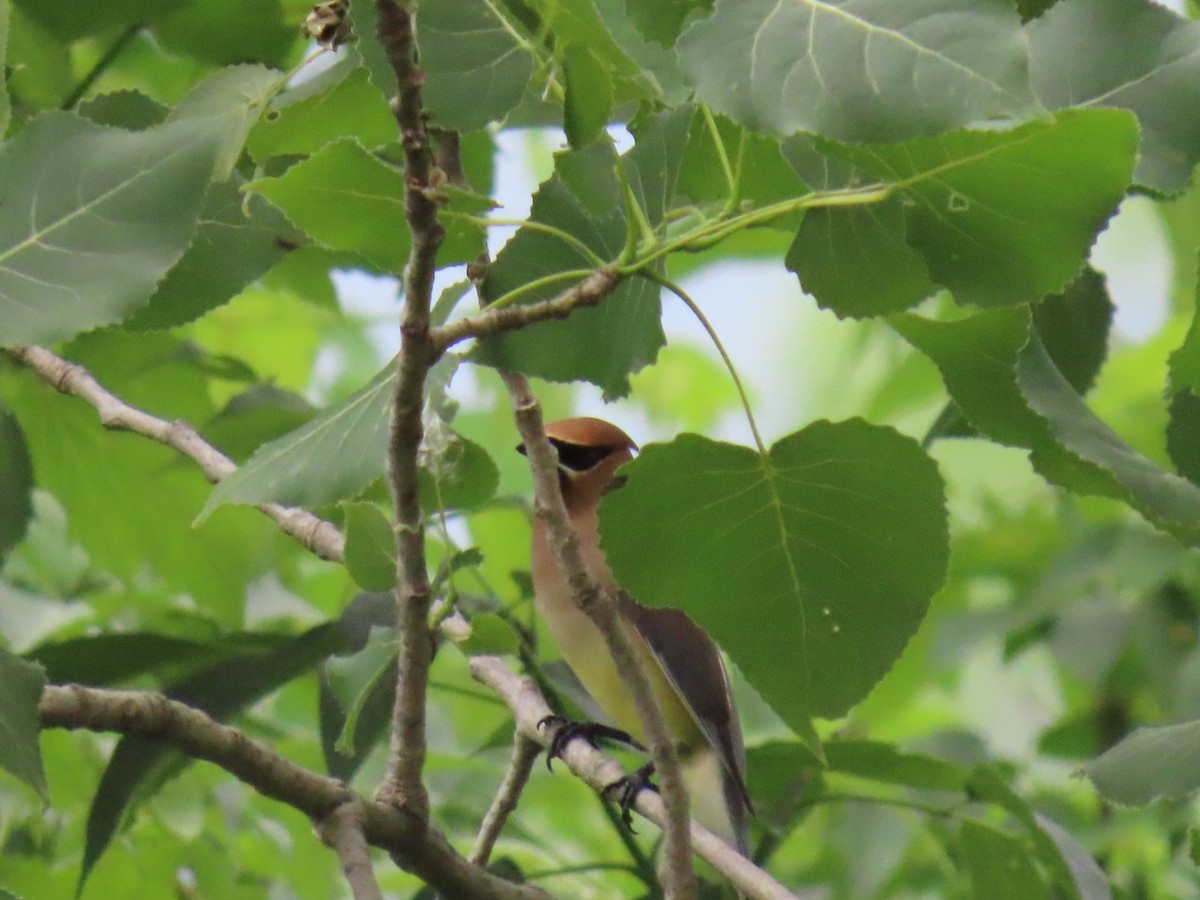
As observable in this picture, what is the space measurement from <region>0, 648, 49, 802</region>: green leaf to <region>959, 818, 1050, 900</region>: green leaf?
1.34 meters

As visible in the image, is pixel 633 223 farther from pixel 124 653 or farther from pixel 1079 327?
pixel 124 653

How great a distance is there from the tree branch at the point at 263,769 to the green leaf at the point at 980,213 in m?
0.59

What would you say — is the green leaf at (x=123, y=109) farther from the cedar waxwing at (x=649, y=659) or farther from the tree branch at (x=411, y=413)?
the cedar waxwing at (x=649, y=659)

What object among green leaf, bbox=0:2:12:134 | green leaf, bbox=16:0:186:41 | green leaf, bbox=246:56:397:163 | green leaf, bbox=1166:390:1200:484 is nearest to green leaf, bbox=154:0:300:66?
green leaf, bbox=16:0:186:41

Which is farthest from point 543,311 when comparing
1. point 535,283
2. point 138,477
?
point 138,477

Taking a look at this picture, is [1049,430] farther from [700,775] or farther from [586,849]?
[586,849]

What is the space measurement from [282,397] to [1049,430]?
119cm

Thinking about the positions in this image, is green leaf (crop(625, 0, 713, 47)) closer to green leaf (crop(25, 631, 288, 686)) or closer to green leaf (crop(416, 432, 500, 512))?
green leaf (crop(416, 432, 500, 512))

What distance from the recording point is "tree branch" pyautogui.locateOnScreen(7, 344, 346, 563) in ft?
5.92

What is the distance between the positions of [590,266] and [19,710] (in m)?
0.57

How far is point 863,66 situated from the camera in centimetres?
108

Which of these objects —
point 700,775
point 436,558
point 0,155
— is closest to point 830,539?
point 0,155

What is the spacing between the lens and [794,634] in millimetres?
1394

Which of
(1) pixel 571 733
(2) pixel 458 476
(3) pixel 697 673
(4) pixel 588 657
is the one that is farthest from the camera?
(3) pixel 697 673
